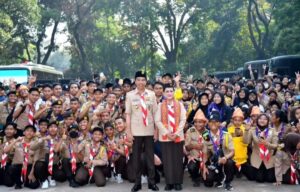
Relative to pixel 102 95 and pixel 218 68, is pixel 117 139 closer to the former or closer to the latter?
pixel 102 95

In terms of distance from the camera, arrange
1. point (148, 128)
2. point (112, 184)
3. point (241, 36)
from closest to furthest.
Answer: point (148, 128)
point (112, 184)
point (241, 36)

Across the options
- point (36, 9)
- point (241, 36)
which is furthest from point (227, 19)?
point (36, 9)

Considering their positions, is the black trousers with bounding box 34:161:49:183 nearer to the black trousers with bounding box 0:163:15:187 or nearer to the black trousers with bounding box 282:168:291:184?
the black trousers with bounding box 0:163:15:187

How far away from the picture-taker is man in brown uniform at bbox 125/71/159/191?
696 centimetres

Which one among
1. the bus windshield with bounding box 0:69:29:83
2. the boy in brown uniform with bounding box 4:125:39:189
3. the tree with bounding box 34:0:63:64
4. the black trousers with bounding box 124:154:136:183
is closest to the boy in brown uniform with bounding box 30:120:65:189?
the boy in brown uniform with bounding box 4:125:39:189

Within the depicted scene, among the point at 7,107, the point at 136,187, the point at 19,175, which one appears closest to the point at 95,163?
the point at 136,187

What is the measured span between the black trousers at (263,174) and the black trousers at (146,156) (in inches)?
73.2

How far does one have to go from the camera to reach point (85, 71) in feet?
120

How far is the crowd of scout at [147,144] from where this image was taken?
23.1 ft

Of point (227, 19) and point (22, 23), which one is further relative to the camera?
point (227, 19)

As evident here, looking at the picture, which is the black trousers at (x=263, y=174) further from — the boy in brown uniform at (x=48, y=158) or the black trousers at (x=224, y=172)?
the boy in brown uniform at (x=48, y=158)

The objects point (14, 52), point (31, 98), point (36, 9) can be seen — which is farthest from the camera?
point (14, 52)

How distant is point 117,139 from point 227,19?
3167 centimetres

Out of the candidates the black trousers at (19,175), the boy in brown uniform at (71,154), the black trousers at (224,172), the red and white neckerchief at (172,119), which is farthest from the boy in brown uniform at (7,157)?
the black trousers at (224,172)
